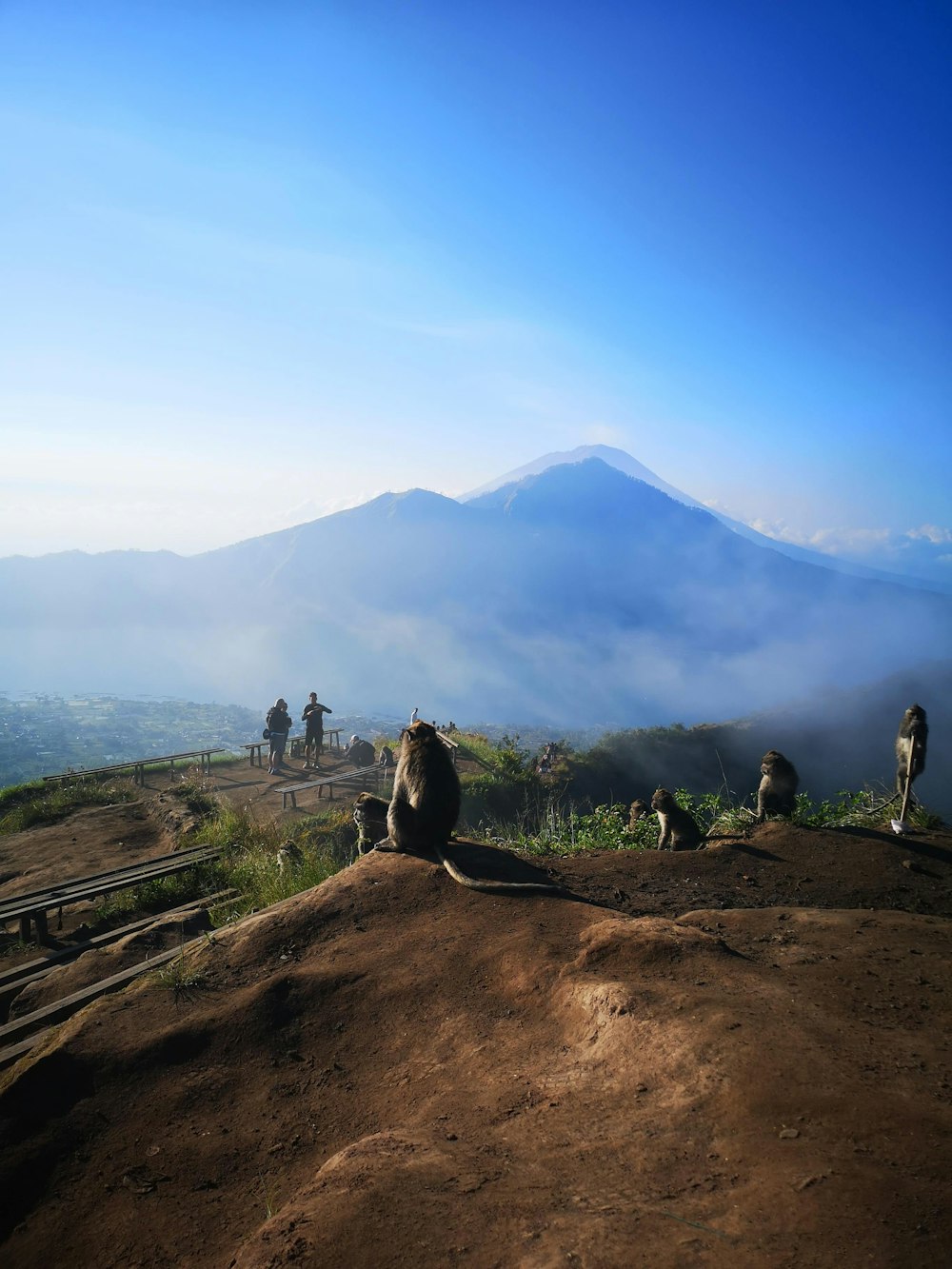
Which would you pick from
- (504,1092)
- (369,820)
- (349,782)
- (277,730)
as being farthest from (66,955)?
(277,730)

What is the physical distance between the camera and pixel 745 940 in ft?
19.0

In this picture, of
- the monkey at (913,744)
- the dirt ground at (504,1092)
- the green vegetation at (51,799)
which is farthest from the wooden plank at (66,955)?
the monkey at (913,744)

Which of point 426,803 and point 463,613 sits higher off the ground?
point 463,613

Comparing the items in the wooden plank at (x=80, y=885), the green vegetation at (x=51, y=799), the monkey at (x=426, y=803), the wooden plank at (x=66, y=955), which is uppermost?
the monkey at (x=426, y=803)

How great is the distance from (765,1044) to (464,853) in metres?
4.27

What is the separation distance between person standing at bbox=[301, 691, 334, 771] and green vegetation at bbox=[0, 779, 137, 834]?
203 inches

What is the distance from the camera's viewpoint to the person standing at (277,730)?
67.5ft

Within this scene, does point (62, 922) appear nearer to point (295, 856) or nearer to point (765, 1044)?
point (295, 856)

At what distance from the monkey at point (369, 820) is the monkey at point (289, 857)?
0.94 m

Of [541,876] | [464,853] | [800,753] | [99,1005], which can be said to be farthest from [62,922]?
[800,753]

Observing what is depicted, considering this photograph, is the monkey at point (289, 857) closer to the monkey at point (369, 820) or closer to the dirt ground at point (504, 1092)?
the monkey at point (369, 820)

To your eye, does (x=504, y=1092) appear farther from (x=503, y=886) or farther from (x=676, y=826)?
(x=676, y=826)

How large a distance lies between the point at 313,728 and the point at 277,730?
1137mm

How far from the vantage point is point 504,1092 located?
392cm
